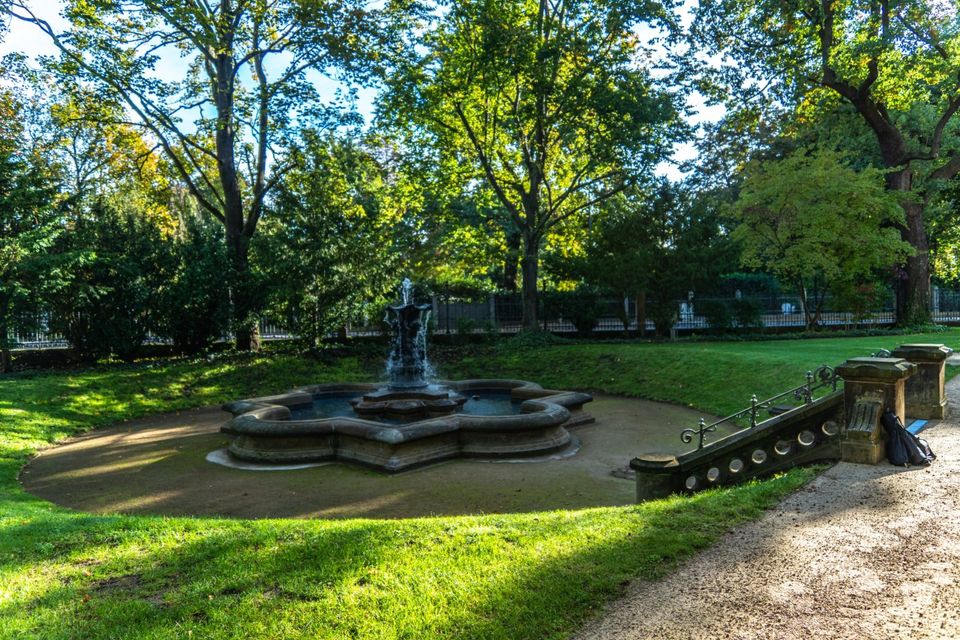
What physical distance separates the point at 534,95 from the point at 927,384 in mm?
16889

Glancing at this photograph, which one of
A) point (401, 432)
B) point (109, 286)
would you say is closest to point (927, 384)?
point (401, 432)

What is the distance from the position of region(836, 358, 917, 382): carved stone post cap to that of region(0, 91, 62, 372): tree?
17.7 m

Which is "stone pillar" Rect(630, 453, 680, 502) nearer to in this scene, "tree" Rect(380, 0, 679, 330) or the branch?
"tree" Rect(380, 0, 679, 330)

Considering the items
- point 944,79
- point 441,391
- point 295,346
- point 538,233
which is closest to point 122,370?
point 295,346

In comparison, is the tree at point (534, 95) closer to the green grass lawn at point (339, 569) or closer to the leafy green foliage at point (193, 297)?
the leafy green foliage at point (193, 297)

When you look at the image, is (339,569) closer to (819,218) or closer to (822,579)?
(822,579)

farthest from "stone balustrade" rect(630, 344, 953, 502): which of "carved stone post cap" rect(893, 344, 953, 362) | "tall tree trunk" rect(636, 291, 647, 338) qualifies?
"tall tree trunk" rect(636, 291, 647, 338)

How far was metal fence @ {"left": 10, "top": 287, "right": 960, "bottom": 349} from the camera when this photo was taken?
24891mm

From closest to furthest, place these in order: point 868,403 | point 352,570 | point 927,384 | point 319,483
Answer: point 352,570 < point 868,403 < point 927,384 < point 319,483

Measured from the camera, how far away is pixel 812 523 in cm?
472

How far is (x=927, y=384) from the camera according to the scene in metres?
8.21

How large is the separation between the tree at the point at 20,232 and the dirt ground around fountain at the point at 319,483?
6.52 meters

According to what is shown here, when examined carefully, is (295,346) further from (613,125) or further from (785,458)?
(785,458)

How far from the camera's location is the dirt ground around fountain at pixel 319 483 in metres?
7.40
